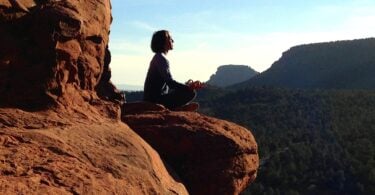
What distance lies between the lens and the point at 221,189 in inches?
320

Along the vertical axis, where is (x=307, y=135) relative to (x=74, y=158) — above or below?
below

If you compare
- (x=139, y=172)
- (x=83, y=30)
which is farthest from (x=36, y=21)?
(x=139, y=172)

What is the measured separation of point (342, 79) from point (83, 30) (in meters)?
100

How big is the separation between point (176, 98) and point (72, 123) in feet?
11.8

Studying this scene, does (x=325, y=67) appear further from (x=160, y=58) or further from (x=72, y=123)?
(x=72, y=123)

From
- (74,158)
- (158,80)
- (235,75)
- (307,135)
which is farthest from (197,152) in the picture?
(235,75)

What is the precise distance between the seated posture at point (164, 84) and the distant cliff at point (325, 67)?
290 ft

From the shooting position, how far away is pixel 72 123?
21.4 ft

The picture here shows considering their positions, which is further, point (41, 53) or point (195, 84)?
point (195, 84)

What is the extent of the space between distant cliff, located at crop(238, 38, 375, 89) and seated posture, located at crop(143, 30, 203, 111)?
88440 millimetres

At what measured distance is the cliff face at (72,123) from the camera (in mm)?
5453

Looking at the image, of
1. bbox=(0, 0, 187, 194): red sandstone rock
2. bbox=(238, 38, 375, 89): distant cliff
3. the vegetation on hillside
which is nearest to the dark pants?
bbox=(0, 0, 187, 194): red sandstone rock

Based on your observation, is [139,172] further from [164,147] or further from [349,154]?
[349,154]

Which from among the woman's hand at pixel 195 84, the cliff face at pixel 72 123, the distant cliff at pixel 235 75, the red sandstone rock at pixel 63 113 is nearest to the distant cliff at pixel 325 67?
the distant cliff at pixel 235 75
